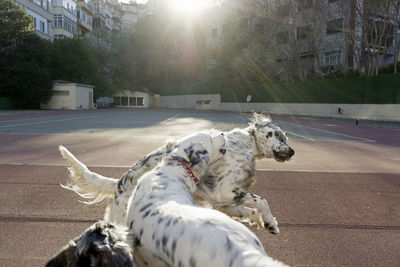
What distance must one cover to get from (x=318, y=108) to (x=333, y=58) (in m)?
11.0

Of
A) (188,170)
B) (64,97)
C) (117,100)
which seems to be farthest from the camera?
(117,100)

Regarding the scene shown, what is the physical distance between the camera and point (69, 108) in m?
44.3

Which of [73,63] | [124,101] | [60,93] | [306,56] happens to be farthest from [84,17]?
[306,56]

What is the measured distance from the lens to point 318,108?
3394 cm

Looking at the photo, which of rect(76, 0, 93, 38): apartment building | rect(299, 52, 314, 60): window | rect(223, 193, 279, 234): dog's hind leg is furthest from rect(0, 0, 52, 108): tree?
rect(223, 193, 279, 234): dog's hind leg

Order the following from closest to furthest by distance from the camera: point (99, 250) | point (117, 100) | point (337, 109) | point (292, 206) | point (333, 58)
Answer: point (99, 250)
point (292, 206)
point (337, 109)
point (333, 58)
point (117, 100)

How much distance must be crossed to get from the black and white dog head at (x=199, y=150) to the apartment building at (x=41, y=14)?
52.8 m

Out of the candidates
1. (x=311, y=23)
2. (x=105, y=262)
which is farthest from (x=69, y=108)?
(x=105, y=262)

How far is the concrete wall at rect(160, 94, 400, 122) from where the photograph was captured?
84.0 feet

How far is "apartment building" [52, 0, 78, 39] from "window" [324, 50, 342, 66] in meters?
41.1

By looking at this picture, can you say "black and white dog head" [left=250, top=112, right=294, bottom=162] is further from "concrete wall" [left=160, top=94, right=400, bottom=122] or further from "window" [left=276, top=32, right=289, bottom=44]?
"window" [left=276, top=32, right=289, bottom=44]

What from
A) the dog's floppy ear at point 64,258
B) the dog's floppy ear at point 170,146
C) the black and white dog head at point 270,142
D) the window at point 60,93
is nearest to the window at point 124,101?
the window at point 60,93

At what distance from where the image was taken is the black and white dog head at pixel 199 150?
10.7 ft

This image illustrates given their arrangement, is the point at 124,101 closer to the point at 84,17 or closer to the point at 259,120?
the point at 84,17
